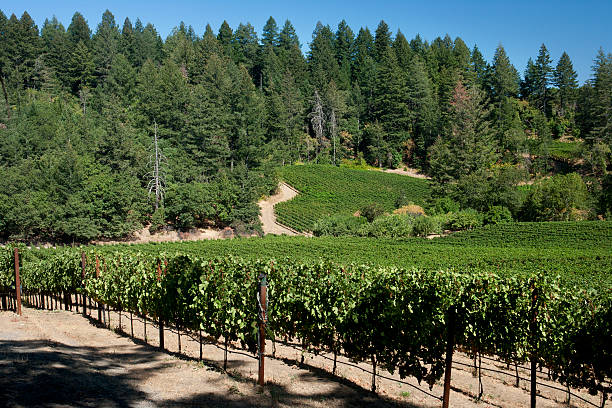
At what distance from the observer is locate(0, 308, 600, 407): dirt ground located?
7137 millimetres

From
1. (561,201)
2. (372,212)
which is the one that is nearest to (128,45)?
(372,212)

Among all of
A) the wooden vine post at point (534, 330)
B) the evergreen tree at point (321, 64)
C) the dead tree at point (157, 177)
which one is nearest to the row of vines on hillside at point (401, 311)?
the wooden vine post at point (534, 330)

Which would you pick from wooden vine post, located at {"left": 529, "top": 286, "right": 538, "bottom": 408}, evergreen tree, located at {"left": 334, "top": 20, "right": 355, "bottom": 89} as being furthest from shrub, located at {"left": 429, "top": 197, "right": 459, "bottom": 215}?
evergreen tree, located at {"left": 334, "top": 20, "right": 355, "bottom": 89}

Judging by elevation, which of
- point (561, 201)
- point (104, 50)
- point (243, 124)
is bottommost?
point (561, 201)

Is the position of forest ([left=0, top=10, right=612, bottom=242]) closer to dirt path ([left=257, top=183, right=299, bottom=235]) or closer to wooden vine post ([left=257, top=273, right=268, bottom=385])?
dirt path ([left=257, top=183, right=299, bottom=235])

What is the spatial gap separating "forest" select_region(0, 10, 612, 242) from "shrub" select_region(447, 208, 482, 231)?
23.6 feet

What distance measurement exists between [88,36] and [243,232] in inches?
2789

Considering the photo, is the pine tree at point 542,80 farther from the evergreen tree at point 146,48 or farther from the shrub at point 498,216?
the evergreen tree at point 146,48

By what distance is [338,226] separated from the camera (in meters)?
56.2

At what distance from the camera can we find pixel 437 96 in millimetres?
96000

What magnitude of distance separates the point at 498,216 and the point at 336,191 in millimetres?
24351

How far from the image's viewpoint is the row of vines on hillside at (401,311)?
8703 mm

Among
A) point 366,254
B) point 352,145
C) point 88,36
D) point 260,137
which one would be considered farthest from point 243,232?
point 88,36

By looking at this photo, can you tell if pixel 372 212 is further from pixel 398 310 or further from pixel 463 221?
pixel 398 310
